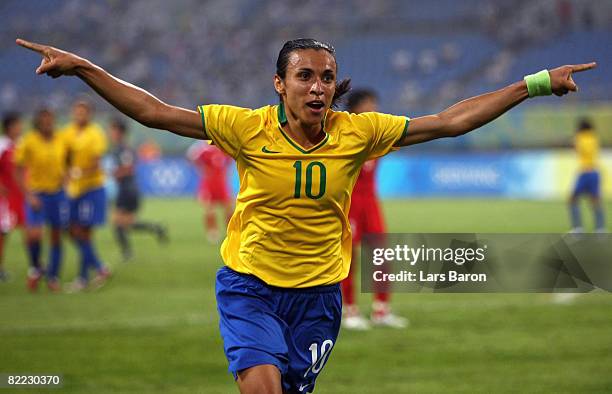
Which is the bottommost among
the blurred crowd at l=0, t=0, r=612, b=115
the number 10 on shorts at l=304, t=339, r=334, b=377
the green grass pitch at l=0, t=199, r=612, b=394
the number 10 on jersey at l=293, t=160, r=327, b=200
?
the green grass pitch at l=0, t=199, r=612, b=394

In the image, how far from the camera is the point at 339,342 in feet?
34.9

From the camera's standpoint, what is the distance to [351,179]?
5.50 meters

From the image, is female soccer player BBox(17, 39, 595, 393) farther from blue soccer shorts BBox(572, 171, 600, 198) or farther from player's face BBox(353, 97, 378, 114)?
blue soccer shorts BBox(572, 171, 600, 198)

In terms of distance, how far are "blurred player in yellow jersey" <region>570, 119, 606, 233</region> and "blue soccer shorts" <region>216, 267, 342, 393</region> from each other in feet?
55.3

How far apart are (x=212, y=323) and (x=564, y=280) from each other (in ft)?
16.1

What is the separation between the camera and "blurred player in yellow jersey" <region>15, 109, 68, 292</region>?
1477 cm

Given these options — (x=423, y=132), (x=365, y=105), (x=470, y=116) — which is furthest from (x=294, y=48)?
(x=365, y=105)

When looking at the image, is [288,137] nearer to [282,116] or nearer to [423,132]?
[282,116]

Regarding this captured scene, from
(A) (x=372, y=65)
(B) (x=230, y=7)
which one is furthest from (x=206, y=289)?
(B) (x=230, y=7)

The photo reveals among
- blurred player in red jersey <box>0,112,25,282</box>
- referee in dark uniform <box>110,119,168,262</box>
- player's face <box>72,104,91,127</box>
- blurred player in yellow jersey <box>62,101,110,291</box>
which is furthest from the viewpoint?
referee in dark uniform <box>110,119,168,262</box>

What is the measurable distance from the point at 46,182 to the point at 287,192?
10300mm

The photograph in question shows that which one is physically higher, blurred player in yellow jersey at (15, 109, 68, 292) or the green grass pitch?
blurred player in yellow jersey at (15, 109, 68, 292)

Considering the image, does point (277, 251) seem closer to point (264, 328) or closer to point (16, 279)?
point (264, 328)

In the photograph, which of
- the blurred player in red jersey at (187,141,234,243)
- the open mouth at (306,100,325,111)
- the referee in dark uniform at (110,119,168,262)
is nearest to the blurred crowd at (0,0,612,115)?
the blurred player in red jersey at (187,141,234,243)
